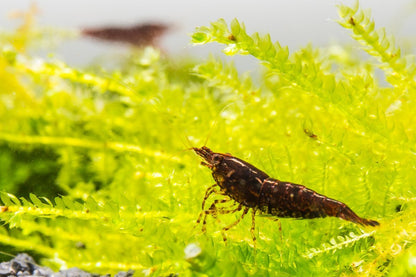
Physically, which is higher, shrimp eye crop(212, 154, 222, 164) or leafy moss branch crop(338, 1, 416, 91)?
leafy moss branch crop(338, 1, 416, 91)

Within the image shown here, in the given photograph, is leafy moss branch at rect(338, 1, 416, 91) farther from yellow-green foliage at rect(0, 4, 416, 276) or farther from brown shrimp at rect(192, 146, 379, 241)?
brown shrimp at rect(192, 146, 379, 241)

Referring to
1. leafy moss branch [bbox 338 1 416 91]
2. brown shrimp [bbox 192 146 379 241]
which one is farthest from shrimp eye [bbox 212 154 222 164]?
leafy moss branch [bbox 338 1 416 91]

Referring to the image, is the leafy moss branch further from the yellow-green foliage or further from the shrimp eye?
the shrimp eye

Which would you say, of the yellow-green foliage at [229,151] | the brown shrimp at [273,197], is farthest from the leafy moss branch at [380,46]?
the brown shrimp at [273,197]

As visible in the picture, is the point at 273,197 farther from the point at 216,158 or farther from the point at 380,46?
the point at 380,46

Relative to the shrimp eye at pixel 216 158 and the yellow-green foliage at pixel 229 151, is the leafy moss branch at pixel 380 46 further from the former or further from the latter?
the shrimp eye at pixel 216 158

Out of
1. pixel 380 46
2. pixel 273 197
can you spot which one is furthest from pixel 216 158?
pixel 380 46

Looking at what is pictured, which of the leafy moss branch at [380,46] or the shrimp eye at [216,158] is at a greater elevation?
the leafy moss branch at [380,46]

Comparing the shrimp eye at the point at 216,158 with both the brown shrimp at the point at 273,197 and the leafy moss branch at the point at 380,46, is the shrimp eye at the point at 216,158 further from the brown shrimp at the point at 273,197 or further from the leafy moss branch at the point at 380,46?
the leafy moss branch at the point at 380,46

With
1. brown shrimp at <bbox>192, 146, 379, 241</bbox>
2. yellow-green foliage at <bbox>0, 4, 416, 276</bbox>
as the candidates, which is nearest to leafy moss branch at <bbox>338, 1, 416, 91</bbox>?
yellow-green foliage at <bbox>0, 4, 416, 276</bbox>

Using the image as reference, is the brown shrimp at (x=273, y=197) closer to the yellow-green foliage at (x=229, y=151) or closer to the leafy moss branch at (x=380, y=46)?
the yellow-green foliage at (x=229, y=151)
